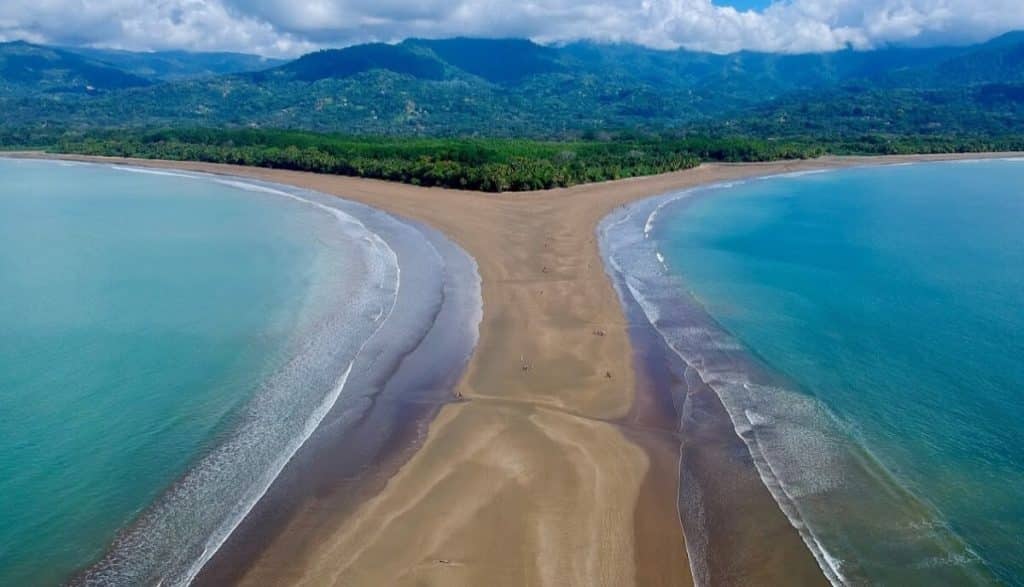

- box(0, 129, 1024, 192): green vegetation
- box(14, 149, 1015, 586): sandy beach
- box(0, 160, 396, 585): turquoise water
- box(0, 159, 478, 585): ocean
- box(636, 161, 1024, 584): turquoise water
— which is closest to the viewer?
box(14, 149, 1015, 586): sandy beach

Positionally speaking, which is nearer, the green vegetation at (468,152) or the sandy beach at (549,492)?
the sandy beach at (549,492)

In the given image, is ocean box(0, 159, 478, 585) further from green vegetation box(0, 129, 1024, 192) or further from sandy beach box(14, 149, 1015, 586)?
green vegetation box(0, 129, 1024, 192)

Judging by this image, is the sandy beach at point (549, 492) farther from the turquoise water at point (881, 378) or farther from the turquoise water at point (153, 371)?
the turquoise water at point (153, 371)

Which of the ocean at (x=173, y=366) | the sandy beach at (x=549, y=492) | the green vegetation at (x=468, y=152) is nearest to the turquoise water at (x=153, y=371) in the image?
the ocean at (x=173, y=366)

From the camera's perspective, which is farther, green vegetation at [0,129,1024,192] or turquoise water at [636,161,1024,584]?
green vegetation at [0,129,1024,192]

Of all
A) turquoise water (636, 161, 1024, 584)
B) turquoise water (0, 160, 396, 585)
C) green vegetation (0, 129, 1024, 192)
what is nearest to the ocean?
turquoise water (0, 160, 396, 585)

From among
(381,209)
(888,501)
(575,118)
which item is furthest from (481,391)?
(575,118)
